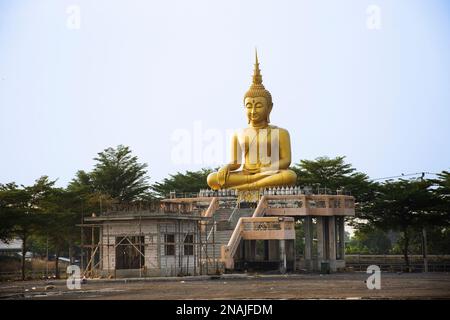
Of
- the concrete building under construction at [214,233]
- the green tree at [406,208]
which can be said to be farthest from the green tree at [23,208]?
the green tree at [406,208]

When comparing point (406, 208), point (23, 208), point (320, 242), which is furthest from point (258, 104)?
point (23, 208)

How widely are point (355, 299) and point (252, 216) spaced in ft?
79.0

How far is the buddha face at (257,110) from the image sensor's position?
5112 cm

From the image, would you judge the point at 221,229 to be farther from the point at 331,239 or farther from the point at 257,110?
the point at 257,110

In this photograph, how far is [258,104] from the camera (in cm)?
5122

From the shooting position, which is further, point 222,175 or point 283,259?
point 222,175

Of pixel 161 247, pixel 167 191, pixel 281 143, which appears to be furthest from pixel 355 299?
pixel 167 191

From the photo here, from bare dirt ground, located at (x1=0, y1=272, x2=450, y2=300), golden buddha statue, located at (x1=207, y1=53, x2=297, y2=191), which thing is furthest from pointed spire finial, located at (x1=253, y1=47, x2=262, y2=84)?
bare dirt ground, located at (x1=0, y1=272, x2=450, y2=300)

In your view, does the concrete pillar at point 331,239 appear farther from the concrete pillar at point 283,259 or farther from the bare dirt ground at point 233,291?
the bare dirt ground at point 233,291

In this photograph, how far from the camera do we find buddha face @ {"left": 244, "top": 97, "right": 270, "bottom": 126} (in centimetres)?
5112

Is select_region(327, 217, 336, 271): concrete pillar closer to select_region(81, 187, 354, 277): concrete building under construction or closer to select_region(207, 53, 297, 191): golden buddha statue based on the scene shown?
select_region(81, 187, 354, 277): concrete building under construction

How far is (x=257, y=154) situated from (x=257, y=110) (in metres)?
2.31

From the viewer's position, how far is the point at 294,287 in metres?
29.5
